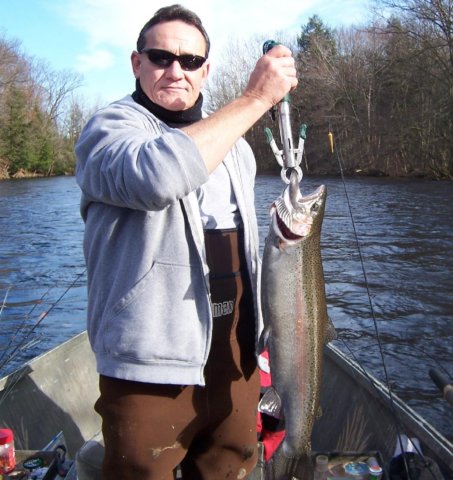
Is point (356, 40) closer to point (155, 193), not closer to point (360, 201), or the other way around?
point (360, 201)

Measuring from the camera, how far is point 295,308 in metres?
2.29

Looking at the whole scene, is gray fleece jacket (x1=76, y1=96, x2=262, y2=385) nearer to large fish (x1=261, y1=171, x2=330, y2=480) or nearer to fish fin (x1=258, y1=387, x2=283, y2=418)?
large fish (x1=261, y1=171, x2=330, y2=480)

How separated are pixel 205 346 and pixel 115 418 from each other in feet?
1.33

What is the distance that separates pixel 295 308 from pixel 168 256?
0.61 metres

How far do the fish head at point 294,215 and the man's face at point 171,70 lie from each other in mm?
537

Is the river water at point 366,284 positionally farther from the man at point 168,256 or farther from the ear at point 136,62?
the ear at point 136,62

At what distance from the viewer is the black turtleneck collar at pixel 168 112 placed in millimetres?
2201

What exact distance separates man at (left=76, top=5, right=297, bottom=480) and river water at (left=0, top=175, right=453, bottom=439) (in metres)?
1.52

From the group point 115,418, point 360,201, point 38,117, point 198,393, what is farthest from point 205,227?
point 38,117

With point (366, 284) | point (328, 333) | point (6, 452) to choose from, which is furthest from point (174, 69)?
point (6, 452)

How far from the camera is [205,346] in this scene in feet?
6.75

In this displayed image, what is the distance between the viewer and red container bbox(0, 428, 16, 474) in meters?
3.47

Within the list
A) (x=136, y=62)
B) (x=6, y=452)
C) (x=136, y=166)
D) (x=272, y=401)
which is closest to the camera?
(x=136, y=166)

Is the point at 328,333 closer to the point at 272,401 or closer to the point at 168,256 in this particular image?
the point at 272,401
